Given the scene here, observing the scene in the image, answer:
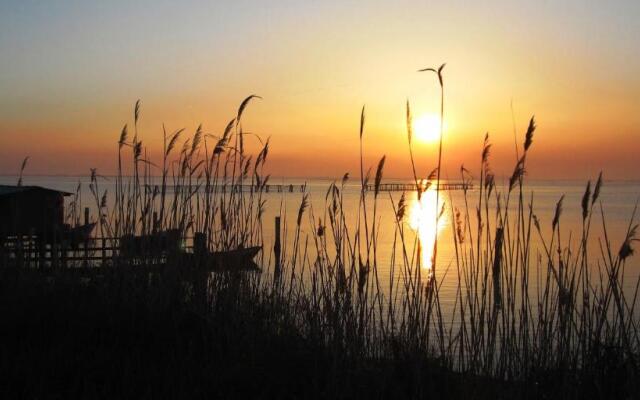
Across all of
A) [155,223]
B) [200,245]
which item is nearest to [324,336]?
[200,245]

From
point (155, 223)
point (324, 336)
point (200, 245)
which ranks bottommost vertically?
point (324, 336)

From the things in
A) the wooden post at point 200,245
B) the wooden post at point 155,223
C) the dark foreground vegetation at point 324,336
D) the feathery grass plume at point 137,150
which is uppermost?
the feathery grass plume at point 137,150

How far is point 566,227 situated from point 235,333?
1230 inches

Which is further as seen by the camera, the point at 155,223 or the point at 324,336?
the point at 155,223

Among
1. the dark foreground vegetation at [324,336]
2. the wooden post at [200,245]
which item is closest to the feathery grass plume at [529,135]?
the dark foreground vegetation at [324,336]

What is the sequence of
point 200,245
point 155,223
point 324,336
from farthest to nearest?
point 155,223 < point 200,245 < point 324,336

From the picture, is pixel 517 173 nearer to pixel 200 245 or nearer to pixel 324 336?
pixel 324 336

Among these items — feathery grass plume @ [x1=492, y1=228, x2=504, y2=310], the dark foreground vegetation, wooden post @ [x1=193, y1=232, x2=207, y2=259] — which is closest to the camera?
the dark foreground vegetation

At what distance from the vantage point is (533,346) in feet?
13.4

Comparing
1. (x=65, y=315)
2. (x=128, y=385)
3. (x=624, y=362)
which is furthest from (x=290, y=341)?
(x=624, y=362)

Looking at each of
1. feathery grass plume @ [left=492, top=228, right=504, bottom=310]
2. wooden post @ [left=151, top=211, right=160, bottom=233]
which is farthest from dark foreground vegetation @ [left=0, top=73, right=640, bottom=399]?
wooden post @ [left=151, top=211, right=160, bottom=233]

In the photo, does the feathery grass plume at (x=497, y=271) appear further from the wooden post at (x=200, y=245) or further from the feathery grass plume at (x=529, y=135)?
the wooden post at (x=200, y=245)

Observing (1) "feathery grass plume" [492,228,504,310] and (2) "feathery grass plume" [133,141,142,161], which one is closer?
(1) "feathery grass plume" [492,228,504,310]

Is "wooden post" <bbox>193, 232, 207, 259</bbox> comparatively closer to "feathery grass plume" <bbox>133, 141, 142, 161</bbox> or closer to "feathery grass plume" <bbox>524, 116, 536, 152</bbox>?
"feathery grass plume" <bbox>133, 141, 142, 161</bbox>
